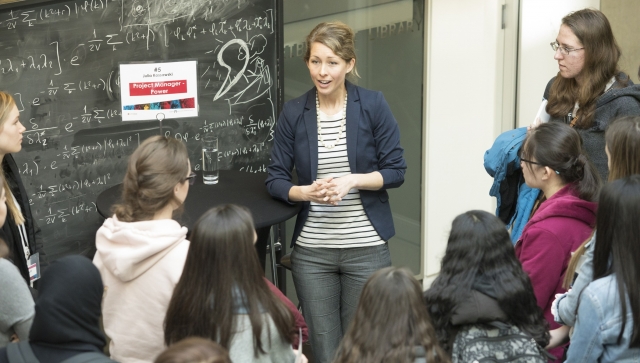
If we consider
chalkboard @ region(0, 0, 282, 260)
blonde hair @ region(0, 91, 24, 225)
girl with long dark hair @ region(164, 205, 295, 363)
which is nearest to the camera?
girl with long dark hair @ region(164, 205, 295, 363)

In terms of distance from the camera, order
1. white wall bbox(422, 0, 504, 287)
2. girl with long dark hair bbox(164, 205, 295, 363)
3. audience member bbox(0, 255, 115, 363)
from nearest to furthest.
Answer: audience member bbox(0, 255, 115, 363) < girl with long dark hair bbox(164, 205, 295, 363) < white wall bbox(422, 0, 504, 287)

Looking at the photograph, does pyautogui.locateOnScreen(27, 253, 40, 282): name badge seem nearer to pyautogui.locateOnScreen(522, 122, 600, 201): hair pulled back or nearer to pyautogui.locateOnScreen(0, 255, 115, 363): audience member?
pyautogui.locateOnScreen(0, 255, 115, 363): audience member

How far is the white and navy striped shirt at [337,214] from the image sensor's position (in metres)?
3.49

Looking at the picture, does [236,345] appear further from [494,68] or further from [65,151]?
[494,68]

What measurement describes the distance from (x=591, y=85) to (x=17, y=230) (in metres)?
2.48

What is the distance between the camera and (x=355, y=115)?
349 centimetres

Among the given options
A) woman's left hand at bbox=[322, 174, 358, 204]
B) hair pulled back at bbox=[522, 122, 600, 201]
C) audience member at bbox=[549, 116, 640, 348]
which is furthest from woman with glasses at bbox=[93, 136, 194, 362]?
hair pulled back at bbox=[522, 122, 600, 201]

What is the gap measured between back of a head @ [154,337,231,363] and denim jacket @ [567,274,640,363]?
3.71ft

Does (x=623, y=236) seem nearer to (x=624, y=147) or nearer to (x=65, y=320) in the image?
(x=624, y=147)

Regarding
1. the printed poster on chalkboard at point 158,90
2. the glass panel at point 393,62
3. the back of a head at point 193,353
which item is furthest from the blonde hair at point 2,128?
the glass panel at point 393,62

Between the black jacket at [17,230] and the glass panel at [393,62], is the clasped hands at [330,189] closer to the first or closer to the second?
the black jacket at [17,230]

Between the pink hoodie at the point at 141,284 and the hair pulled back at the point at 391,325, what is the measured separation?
0.62 m

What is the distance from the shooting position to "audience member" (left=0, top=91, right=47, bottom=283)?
127 inches

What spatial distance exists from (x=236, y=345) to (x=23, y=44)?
88.6 inches
